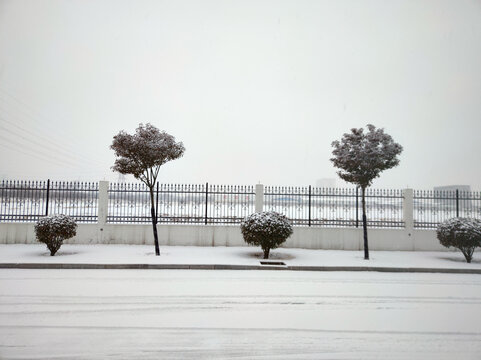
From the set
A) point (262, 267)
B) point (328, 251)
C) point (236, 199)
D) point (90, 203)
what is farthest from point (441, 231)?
point (90, 203)

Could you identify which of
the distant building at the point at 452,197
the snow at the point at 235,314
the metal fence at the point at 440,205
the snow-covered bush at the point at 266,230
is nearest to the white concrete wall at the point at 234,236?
the metal fence at the point at 440,205

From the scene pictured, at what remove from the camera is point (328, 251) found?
45.1ft

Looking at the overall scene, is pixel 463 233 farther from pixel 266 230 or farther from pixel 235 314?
pixel 235 314

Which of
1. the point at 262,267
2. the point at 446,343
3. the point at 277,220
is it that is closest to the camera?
the point at 446,343

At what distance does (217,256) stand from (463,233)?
27.1ft

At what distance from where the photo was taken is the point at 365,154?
11695mm

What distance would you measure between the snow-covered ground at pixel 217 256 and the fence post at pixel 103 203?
1.17 metres

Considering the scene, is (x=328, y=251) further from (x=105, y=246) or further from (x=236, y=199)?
(x=105, y=246)

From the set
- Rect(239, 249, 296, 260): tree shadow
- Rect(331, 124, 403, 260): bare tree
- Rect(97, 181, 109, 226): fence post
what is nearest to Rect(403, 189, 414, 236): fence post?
Rect(331, 124, 403, 260): bare tree

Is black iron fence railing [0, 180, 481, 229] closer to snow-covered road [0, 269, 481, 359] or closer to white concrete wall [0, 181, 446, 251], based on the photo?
white concrete wall [0, 181, 446, 251]

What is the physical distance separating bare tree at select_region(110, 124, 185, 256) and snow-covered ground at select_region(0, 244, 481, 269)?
1.19m

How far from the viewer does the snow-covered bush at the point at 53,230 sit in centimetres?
1112

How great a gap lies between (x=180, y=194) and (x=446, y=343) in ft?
37.0

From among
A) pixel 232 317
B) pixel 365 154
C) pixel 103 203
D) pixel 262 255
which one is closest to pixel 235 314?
pixel 232 317
